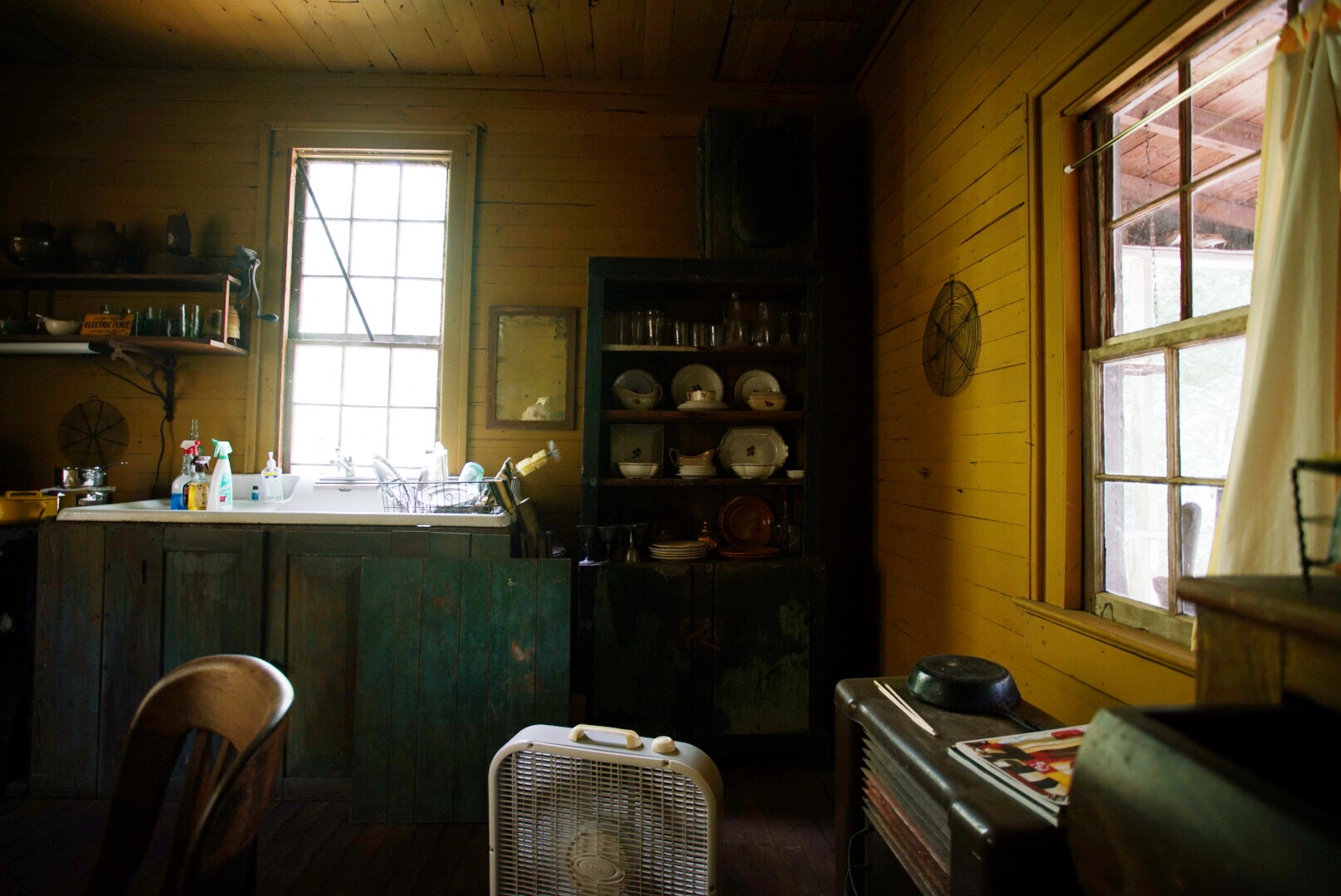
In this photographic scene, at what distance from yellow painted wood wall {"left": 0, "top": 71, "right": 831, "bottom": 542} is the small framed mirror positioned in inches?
2.6

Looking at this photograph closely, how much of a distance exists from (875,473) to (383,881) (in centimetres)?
250

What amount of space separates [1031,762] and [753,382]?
2.11 m

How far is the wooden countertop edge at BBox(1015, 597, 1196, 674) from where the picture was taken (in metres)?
1.34

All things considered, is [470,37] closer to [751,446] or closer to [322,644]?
[751,446]

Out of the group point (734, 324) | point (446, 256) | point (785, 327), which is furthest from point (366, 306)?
point (785, 327)

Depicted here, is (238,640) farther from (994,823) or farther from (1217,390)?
(1217,390)

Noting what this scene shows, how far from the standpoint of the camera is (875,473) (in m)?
3.06

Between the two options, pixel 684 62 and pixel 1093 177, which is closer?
pixel 1093 177

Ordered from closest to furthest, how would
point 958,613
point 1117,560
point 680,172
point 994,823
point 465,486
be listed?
point 994,823
point 1117,560
point 958,613
point 465,486
point 680,172

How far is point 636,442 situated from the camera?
10.1 feet

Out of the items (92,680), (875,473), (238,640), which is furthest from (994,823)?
(92,680)

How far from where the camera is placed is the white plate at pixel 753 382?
9.95ft

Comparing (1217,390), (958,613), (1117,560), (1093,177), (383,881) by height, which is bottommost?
(383,881)

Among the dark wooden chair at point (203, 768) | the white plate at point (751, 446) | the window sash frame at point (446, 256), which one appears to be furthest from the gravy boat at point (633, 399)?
the dark wooden chair at point (203, 768)
